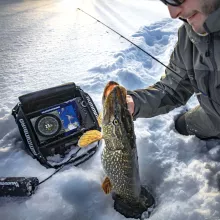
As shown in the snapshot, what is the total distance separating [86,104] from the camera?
8.78 feet

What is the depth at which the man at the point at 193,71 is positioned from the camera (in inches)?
64.9

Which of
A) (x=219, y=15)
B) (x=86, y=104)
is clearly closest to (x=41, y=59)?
(x=86, y=104)

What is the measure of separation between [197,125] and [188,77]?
0.68 m

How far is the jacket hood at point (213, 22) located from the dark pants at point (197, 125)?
1071 millimetres

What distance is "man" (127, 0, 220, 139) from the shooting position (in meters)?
1.65

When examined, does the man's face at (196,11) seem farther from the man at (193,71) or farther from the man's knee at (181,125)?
the man's knee at (181,125)

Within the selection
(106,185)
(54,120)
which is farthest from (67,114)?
(106,185)

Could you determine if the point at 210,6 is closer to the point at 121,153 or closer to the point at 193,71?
the point at 193,71

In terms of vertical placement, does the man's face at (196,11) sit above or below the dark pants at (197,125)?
above

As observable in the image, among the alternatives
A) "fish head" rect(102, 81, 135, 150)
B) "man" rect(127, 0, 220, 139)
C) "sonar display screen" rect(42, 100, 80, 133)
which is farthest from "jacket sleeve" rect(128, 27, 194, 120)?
"sonar display screen" rect(42, 100, 80, 133)

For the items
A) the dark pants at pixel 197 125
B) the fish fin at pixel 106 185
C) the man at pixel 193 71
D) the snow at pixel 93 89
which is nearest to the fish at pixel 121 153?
the fish fin at pixel 106 185

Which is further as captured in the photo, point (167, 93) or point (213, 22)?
point (167, 93)

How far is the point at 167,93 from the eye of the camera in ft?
7.60

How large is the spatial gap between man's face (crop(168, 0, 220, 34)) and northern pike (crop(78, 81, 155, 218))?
0.57 m
